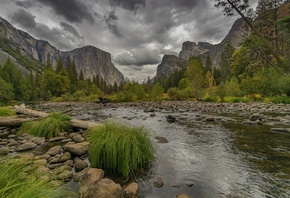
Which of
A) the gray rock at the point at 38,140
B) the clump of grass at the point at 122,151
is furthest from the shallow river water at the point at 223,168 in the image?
the gray rock at the point at 38,140

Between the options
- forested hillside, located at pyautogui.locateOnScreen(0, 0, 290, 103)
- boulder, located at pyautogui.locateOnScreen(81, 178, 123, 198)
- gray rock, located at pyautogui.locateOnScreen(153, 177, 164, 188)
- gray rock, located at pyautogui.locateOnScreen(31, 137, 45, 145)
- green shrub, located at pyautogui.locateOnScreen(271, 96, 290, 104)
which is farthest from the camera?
green shrub, located at pyautogui.locateOnScreen(271, 96, 290, 104)

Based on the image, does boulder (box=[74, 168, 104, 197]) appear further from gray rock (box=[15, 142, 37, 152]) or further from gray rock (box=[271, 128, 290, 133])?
gray rock (box=[271, 128, 290, 133])

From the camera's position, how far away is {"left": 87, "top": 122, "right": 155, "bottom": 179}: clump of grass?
4.17 m

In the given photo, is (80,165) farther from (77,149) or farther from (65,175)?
(77,149)

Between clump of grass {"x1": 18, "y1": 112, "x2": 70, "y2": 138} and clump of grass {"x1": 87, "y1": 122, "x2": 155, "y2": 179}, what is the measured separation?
12.5 feet

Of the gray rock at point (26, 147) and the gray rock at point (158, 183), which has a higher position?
the gray rock at point (26, 147)

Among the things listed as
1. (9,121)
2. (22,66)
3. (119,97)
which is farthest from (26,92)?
(22,66)

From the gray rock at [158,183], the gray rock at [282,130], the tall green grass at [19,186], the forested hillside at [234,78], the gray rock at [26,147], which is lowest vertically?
the gray rock at [158,183]

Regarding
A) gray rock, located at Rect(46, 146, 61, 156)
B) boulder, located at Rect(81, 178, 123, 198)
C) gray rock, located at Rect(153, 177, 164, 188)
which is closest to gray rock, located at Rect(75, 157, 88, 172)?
gray rock, located at Rect(46, 146, 61, 156)

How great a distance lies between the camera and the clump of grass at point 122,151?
417 cm

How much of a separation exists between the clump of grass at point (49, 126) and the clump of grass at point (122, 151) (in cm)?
380

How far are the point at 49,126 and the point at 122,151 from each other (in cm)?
502

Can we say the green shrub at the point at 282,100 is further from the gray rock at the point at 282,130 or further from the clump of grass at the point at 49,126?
the clump of grass at the point at 49,126

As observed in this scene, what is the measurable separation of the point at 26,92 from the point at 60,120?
53379mm
